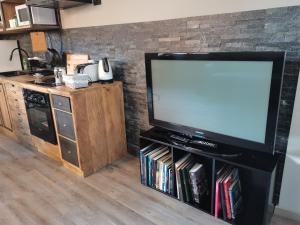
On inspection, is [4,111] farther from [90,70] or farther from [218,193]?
[218,193]

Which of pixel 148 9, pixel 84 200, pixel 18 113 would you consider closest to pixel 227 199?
pixel 84 200

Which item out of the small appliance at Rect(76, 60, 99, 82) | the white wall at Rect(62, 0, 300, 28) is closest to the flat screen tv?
the white wall at Rect(62, 0, 300, 28)

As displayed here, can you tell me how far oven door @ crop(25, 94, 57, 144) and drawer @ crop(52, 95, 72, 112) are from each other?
166 millimetres

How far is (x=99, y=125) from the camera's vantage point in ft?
7.45

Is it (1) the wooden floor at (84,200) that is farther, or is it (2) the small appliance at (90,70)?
(2) the small appliance at (90,70)

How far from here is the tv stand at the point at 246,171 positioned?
1.46 metres

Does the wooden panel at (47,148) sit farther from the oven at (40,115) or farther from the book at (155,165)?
the book at (155,165)

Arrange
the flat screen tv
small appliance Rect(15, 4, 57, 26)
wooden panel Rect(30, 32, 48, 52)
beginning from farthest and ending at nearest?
1. wooden panel Rect(30, 32, 48, 52)
2. small appliance Rect(15, 4, 57, 26)
3. the flat screen tv

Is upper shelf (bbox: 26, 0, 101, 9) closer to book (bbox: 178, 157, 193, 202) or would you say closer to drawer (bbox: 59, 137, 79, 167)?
drawer (bbox: 59, 137, 79, 167)

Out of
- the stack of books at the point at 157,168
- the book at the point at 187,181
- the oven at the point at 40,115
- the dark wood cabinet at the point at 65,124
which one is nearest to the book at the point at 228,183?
the book at the point at 187,181

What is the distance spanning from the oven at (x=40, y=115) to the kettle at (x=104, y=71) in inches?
21.9

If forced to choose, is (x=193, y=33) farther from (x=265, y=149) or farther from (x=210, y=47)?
(x=265, y=149)

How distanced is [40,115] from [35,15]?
112 centimetres

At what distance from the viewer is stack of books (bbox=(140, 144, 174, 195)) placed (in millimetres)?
1927
